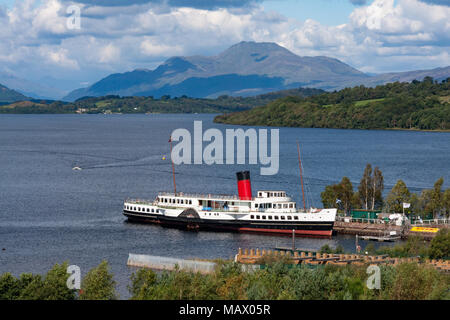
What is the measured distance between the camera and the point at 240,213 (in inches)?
2303

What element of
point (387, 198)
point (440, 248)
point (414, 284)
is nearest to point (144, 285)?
point (414, 284)

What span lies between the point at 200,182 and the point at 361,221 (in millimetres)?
29430

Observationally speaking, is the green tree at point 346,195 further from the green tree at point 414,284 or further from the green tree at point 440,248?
the green tree at point 414,284

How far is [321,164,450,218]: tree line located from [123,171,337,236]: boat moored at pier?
504 cm

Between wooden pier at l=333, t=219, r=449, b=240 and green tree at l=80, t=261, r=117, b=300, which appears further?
wooden pier at l=333, t=219, r=449, b=240

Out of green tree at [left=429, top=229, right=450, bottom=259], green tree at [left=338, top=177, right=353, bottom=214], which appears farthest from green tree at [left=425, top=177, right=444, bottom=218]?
green tree at [left=429, top=229, right=450, bottom=259]

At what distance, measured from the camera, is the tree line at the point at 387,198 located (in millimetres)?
58531

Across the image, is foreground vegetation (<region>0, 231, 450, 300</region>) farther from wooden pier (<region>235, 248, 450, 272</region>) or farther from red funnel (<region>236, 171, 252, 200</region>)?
red funnel (<region>236, 171, 252, 200</region>)

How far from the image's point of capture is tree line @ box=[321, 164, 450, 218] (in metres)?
58.5

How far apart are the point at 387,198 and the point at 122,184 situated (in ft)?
110

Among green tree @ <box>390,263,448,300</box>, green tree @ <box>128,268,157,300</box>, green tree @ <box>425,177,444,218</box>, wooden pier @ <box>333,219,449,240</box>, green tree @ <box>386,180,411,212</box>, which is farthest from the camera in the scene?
green tree @ <box>386,180,411,212</box>

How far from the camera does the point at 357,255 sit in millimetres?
41719

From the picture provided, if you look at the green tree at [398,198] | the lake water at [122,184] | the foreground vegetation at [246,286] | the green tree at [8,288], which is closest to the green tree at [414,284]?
the foreground vegetation at [246,286]

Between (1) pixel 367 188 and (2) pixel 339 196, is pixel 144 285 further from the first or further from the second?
(1) pixel 367 188
